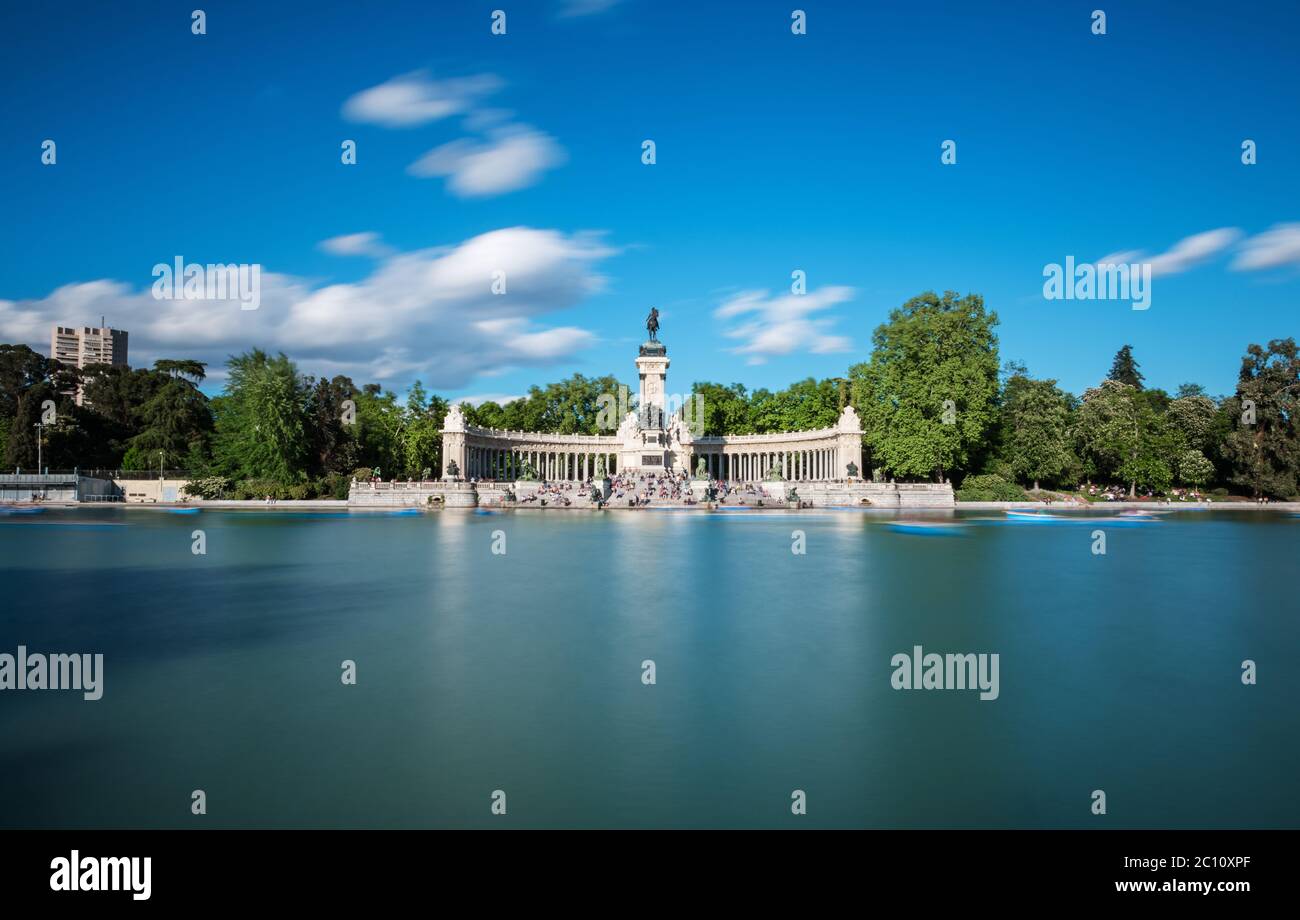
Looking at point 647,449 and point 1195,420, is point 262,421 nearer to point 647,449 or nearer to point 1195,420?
point 647,449

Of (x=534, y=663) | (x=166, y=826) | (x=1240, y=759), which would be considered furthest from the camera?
(x=534, y=663)

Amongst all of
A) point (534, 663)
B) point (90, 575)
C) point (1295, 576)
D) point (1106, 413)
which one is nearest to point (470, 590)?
point (534, 663)

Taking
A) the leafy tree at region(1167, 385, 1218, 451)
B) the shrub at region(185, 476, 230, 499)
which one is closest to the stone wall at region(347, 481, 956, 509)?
the shrub at region(185, 476, 230, 499)

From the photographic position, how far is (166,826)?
24.4 feet

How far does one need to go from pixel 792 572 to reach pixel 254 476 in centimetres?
5793

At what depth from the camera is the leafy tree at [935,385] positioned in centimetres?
5831

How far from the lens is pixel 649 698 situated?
1109 centimetres

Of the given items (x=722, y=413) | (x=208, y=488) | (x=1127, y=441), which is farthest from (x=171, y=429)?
(x=1127, y=441)

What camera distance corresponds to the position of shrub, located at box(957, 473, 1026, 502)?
196 ft

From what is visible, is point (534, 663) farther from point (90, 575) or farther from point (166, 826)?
point (90, 575)

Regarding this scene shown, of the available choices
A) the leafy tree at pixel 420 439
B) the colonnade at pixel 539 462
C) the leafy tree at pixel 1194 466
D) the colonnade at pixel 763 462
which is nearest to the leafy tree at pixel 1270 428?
the leafy tree at pixel 1194 466

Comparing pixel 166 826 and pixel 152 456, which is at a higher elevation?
pixel 152 456

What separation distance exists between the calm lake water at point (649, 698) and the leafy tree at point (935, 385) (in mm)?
35039

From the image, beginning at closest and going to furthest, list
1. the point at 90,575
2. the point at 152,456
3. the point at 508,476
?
the point at 90,575
the point at 152,456
the point at 508,476
